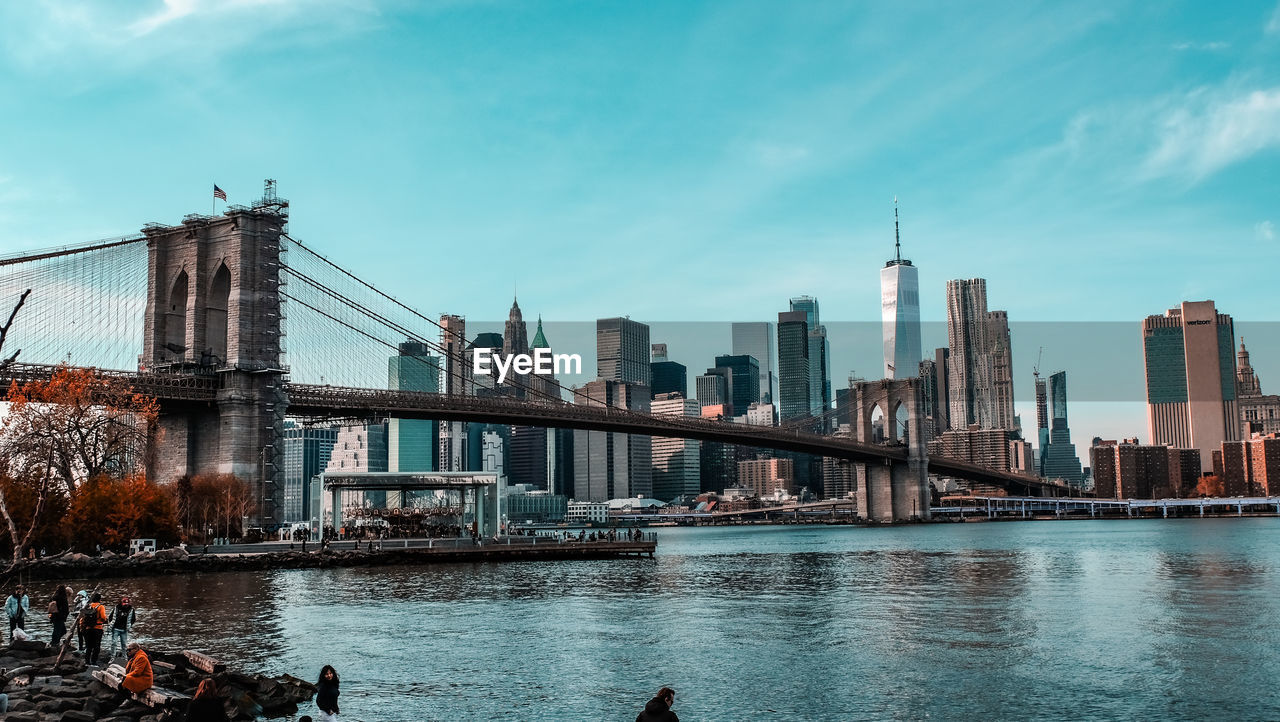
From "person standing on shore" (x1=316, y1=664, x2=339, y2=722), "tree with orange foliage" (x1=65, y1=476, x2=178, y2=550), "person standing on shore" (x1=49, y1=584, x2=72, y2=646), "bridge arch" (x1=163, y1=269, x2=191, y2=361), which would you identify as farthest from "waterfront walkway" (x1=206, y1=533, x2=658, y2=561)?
"person standing on shore" (x1=316, y1=664, x2=339, y2=722)

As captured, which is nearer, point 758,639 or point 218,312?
point 758,639

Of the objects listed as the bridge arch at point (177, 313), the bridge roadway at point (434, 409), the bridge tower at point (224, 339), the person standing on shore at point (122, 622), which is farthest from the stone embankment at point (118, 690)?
the bridge arch at point (177, 313)

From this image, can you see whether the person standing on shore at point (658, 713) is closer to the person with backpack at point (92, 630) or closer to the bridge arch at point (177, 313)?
the person with backpack at point (92, 630)

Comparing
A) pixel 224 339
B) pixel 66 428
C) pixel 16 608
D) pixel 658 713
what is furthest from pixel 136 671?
pixel 224 339

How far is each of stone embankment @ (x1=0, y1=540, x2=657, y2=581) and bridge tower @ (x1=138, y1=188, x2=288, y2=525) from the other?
10261mm

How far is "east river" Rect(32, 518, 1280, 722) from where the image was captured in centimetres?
2141

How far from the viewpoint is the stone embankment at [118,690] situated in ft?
60.0

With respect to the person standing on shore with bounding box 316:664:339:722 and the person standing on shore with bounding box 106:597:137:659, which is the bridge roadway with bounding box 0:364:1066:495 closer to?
the person standing on shore with bounding box 106:597:137:659

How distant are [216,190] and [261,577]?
2995cm

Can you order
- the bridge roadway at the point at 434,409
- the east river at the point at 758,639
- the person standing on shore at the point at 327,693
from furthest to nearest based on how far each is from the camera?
the bridge roadway at the point at 434,409
the east river at the point at 758,639
the person standing on shore at the point at 327,693

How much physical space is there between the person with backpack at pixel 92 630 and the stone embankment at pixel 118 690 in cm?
27

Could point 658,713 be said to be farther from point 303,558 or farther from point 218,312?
point 218,312

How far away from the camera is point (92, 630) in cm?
2377

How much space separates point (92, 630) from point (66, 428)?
2976 centimetres
